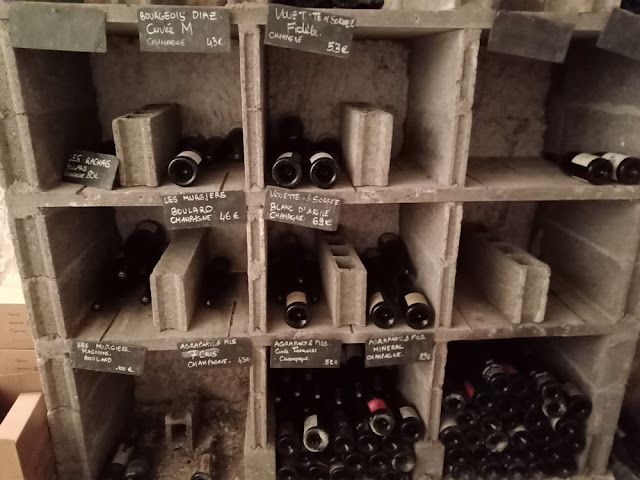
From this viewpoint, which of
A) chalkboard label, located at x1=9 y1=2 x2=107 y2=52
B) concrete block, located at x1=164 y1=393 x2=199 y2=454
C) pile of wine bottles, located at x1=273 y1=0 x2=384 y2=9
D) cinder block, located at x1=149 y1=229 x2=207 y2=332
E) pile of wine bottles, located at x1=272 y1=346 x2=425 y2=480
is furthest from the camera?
concrete block, located at x1=164 y1=393 x2=199 y2=454

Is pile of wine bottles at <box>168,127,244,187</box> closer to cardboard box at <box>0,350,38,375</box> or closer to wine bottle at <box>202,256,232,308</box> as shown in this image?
wine bottle at <box>202,256,232,308</box>

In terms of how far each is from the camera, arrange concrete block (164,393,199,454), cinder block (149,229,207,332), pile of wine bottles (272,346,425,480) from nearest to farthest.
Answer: cinder block (149,229,207,332)
pile of wine bottles (272,346,425,480)
concrete block (164,393,199,454)

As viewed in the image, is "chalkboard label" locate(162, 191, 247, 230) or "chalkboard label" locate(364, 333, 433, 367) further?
"chalkboard label" locate(364, 333, 433, 367)

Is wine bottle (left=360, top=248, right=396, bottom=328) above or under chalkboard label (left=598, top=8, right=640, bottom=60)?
under

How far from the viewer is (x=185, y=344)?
130 cm

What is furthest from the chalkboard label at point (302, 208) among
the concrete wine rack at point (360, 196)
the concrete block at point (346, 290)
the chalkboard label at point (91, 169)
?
the chalkboard label at point (91, 169)

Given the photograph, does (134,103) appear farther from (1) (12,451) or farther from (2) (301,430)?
(2) (301,430)

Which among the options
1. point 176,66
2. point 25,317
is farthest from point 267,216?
point 25,317

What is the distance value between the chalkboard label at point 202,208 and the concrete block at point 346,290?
1.02ft

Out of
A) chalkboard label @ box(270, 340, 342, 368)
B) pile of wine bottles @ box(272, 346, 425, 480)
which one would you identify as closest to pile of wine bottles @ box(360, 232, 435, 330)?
chalkboard label @ box(270, 340, 342, 368)

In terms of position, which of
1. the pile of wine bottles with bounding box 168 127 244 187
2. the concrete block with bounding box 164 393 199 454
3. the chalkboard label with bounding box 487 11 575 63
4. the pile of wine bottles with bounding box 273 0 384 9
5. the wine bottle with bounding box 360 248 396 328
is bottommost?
the concrete block with bounding box 164 393 199 454

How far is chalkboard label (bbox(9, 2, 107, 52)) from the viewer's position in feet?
3.48

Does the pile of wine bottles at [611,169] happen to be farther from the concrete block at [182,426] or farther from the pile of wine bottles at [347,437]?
the concrete block at [182,426]

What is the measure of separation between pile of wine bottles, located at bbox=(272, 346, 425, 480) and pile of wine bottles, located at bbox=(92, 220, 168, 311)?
0.59m
